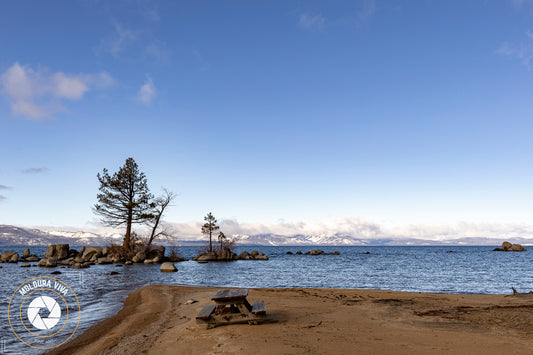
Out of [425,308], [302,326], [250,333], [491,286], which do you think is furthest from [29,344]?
[491,286]

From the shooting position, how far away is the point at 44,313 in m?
13.5

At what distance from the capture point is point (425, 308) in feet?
41.4

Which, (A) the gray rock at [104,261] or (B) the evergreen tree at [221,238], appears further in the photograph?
(B) the evergreen tree at [221,238]

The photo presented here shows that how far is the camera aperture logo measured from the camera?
32.8ft

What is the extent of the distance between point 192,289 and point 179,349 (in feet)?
44.7

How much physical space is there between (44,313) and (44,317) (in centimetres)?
88

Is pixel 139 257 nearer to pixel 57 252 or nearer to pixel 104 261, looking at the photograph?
pixel 104 261

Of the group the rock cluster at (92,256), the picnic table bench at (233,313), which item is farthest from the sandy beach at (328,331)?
the rock cluster at (92,256)

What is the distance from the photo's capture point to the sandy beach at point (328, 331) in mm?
7332

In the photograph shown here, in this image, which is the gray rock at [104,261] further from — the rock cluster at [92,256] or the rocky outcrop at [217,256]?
the rocky outcrop at [217,256]

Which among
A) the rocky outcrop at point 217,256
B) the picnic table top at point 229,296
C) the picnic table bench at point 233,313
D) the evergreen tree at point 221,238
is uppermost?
the evergreen tree at point 221,238

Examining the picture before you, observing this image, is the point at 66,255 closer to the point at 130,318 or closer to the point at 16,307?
the point at 16,307

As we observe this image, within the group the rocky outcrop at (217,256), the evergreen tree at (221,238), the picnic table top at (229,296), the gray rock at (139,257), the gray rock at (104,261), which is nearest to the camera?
the picnic table top at (229,296)

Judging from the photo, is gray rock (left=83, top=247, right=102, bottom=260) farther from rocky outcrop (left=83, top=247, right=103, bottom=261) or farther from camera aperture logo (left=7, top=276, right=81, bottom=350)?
camera aperture logo (left=7, top=276, right=81, bottom=350)
